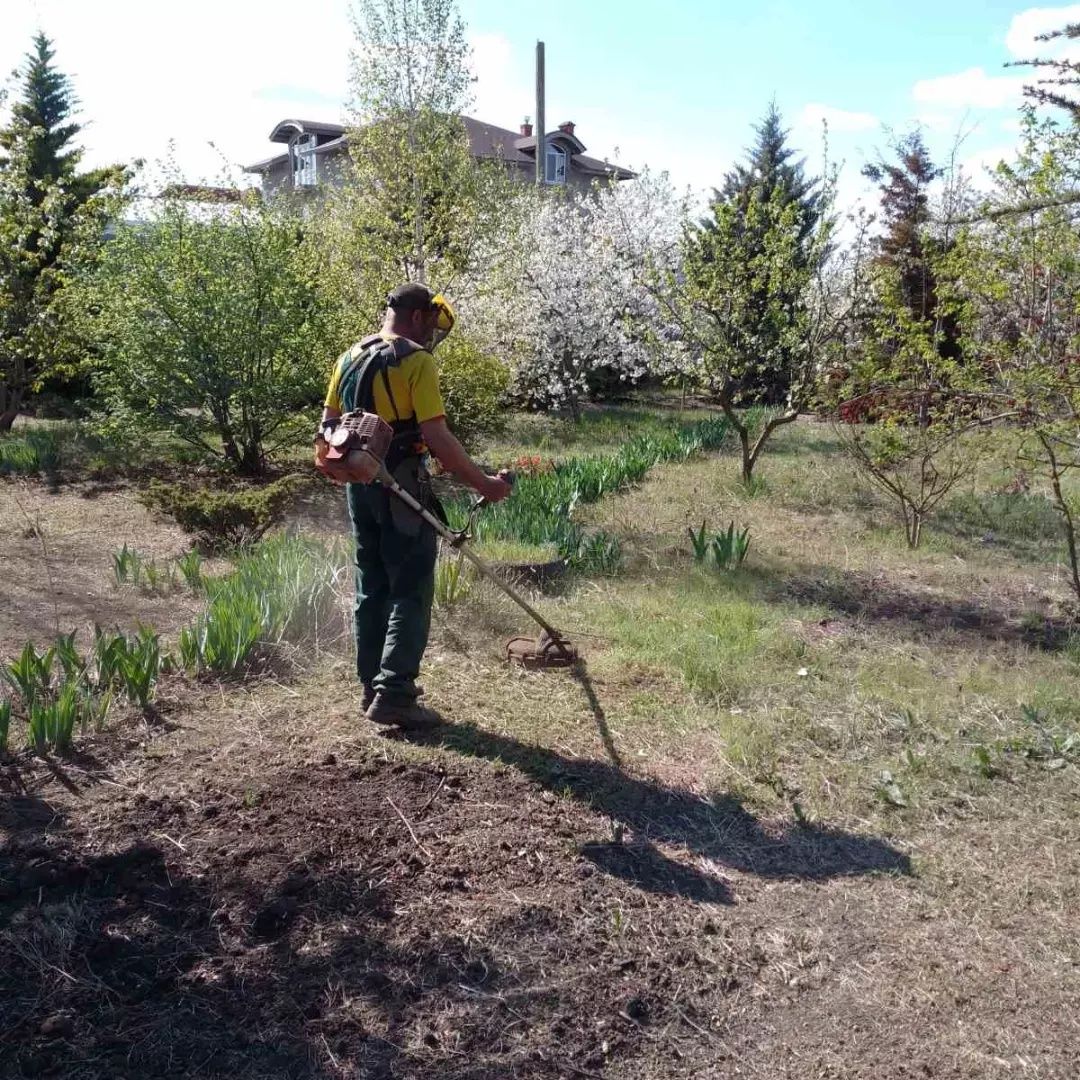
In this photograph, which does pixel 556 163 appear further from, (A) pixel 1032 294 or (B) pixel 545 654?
(B) pixel 545 654


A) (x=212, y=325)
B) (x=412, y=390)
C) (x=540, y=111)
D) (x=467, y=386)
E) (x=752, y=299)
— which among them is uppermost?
(x=540, y=111)

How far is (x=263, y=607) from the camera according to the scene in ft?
16.1

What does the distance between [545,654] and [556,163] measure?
37956 millimetres

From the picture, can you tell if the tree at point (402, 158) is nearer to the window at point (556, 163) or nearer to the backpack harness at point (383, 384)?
the backpack harness at point (383, 384)

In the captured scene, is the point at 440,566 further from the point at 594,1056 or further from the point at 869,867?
the point at 594,1056

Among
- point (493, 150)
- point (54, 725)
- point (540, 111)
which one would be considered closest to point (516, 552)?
point (54, 725)

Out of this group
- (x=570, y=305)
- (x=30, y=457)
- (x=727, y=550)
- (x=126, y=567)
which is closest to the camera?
(x=126, y=567)

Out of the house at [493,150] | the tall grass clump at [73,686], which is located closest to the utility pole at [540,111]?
the house at [493,150]

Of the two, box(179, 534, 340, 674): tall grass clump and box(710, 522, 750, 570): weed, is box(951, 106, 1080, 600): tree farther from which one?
box(179, 534, 340, 674): tall grass clump

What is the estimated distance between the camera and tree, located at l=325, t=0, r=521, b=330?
1141cm

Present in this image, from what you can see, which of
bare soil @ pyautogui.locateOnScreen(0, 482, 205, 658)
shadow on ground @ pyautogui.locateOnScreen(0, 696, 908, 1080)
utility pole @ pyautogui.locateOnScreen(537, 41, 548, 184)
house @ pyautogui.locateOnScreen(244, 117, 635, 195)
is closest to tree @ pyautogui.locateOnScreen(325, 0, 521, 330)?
bare soil @ pyautogui.locateOnScreen(0, 482, 205, 658)

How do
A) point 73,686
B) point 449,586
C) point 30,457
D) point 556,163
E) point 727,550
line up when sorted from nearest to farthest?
point 73,686
point 449,586
point 727,550
point 30,457
point 556,163

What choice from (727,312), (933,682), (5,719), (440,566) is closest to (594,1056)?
(5,719)

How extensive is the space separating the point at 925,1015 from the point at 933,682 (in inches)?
107
